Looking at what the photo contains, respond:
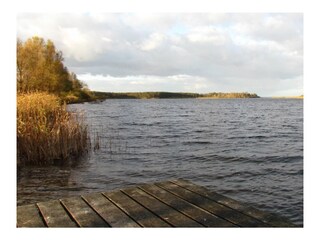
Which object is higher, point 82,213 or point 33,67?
point 33,67

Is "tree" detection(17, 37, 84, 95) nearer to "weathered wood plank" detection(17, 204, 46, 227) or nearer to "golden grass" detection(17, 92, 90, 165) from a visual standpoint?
"golden grass" detection(17, 92, 90, 165)

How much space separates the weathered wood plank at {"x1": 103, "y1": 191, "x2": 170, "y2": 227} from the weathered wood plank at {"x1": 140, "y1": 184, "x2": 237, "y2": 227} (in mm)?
352

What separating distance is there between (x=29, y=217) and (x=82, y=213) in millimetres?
590

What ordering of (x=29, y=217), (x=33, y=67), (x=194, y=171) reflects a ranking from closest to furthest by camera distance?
(x=29, y=217), (x=194, y=171), (x=33, y=67)

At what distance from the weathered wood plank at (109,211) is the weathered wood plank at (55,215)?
34cm

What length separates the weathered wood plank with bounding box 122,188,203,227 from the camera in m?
3.28

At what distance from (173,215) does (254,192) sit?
14.4 feet

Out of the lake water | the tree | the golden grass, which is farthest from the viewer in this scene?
the tree

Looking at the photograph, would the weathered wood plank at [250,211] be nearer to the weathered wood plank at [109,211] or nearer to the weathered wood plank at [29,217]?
the weathered wood plank at [109,211]

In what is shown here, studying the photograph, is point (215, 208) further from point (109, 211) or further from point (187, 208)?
point (109, 211)

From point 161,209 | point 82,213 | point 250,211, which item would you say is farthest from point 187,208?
point 82,213

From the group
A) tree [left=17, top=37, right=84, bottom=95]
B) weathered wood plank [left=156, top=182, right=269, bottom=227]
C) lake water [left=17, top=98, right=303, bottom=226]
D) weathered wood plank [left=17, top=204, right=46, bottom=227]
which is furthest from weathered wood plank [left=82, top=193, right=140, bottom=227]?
tree [left=17, top=37, right=84, bottom=95]

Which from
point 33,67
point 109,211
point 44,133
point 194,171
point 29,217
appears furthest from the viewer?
point 33,67

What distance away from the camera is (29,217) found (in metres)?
3.49
